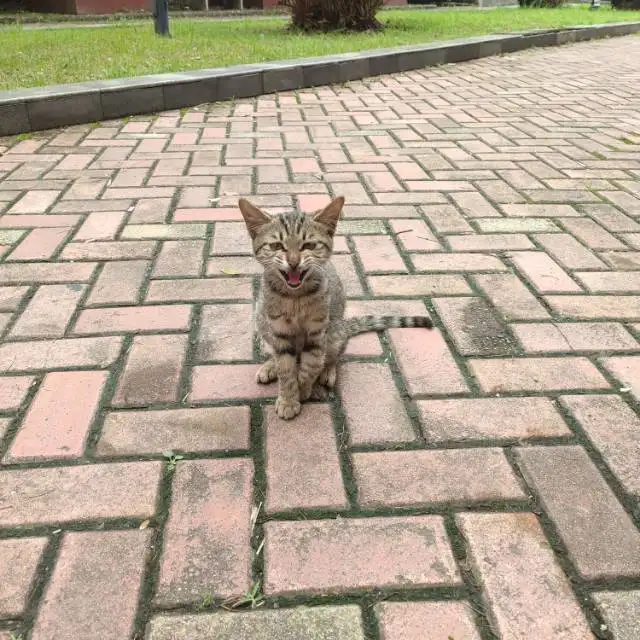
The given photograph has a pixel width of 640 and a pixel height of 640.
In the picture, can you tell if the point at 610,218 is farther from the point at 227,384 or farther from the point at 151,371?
the point at 151,371

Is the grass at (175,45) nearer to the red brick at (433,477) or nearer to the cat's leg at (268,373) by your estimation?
the cat's leg at (268,373)

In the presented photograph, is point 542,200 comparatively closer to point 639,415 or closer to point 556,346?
point 556,346

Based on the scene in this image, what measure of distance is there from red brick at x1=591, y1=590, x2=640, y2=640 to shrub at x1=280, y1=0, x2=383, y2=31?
11166 mm

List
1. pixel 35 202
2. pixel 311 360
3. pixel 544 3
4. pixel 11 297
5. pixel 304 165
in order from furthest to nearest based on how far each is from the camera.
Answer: pixel 544 3, pixel 304 165, pixel 35 202, pixel 11 297, pixel 311 360

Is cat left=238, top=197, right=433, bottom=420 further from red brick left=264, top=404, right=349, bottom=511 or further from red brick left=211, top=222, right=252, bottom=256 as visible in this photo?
red brick left=211, top=222, right=252, bottom=256

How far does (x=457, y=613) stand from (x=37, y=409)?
1491 mm

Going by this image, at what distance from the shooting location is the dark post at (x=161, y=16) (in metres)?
9.58

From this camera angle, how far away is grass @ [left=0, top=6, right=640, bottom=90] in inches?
268

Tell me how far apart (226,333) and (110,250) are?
1068mm

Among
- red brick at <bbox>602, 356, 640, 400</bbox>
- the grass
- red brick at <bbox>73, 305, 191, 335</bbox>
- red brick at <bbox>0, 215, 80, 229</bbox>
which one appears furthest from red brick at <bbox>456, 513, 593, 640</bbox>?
the grass

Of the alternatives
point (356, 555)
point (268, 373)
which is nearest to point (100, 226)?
point (268, 373)

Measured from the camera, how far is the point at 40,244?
3.43 metres

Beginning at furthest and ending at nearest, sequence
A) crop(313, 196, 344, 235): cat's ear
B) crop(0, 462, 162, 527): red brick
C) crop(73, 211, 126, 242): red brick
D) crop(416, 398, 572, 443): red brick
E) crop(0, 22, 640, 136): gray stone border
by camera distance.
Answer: crop(0, 22, 640, 136): gray stone border < crop(73, 211, 126, 242): red brick < crop(313, 196, 344, 235): cat's ear < crop(416, 398, 572, 443): red brick < crop(0, 462, 162, 527): red brick

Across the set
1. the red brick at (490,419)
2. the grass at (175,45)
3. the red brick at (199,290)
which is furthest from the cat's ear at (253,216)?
the grass at (175,45)
